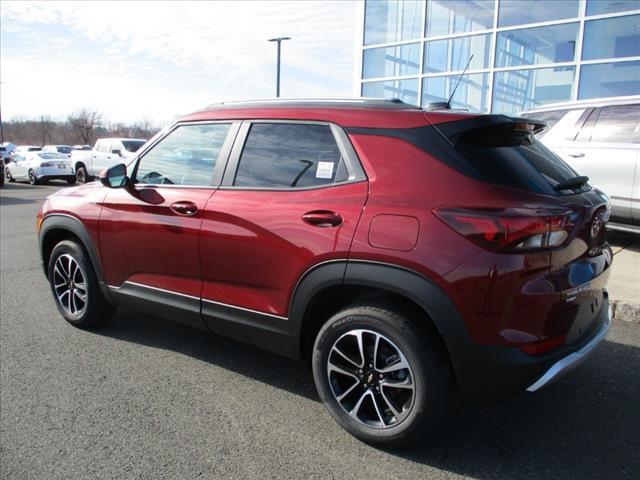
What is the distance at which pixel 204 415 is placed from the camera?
3.03m

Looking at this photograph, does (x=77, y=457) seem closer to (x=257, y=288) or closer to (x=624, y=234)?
(x=257, y=288)

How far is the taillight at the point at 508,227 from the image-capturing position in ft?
7.51

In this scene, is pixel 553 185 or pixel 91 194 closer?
pixel 553 185

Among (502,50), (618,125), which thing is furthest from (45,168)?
(618,125)

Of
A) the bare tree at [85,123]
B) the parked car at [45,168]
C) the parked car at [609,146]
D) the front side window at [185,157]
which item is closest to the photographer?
the front side window at [185,157]

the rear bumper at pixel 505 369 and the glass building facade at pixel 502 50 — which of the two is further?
the glass building facade at pixel 502 50

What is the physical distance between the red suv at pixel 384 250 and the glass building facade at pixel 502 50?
7887 millimetres

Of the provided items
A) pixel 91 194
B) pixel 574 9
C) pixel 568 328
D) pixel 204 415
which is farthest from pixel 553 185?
pixel 574 9

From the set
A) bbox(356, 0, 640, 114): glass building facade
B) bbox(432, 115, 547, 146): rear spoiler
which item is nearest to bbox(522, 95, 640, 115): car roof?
bbox(356, 0, 640, 114): glass building facade

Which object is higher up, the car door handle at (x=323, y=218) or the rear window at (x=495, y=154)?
the rear window at (x=495, y=154)

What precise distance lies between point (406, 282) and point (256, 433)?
1.22m

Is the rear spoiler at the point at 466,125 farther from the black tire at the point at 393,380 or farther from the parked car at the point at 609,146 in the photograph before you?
the parked car at the point at 609,146

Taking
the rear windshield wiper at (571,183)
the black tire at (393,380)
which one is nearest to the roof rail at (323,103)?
the rear windshield wiper at (571,183)

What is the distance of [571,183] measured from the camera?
272 centimetres
